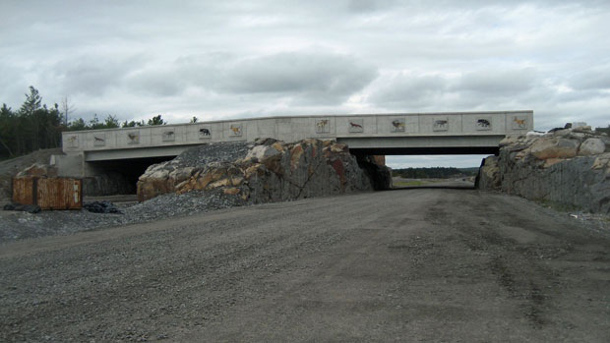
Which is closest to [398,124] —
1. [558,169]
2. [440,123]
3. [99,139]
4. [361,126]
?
[361,126]

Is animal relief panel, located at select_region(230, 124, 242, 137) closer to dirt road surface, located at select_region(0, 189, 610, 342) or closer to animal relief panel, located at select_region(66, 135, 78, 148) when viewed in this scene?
animal relief panel, located at select_region(66, 135, 78, 148)

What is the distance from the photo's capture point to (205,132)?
155ft

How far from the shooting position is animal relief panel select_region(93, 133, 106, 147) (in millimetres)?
51719

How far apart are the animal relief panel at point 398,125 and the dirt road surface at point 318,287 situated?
30838mm

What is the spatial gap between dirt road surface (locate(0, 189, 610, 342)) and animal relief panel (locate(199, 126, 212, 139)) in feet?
110

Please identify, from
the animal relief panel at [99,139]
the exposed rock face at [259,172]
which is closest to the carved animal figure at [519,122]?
the exposed rock face at [259,172]

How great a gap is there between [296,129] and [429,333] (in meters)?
39.6

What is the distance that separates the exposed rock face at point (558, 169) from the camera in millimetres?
19766

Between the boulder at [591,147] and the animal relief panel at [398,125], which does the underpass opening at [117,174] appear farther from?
the boulder at [591,147]

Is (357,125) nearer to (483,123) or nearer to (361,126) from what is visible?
(361,126)

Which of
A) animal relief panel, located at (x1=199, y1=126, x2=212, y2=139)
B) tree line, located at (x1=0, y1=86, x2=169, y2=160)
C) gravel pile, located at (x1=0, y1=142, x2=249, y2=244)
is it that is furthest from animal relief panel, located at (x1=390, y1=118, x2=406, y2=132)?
tree line, located at (x1=0, y1=86, x2=169, y2=160)

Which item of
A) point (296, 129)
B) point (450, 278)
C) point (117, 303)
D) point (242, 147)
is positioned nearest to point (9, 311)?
point (117, 303)

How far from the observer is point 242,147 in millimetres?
37969

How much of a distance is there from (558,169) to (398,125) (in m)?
20.4
